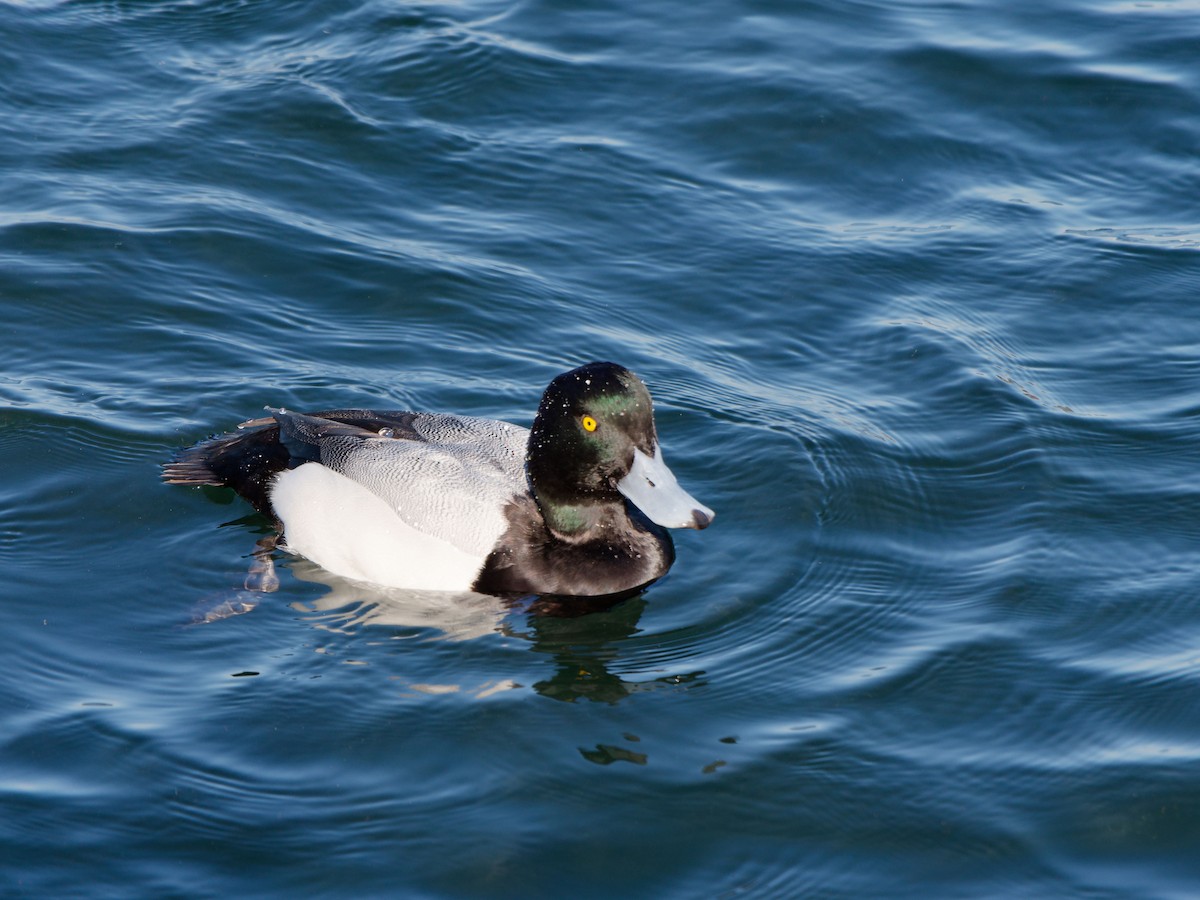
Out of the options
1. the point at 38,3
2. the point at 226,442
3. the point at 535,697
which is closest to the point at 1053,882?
the point at 535,697

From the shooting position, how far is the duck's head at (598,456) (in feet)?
21.9

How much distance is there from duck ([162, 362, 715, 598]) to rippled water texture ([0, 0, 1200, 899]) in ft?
0.63

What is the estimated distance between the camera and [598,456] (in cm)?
682

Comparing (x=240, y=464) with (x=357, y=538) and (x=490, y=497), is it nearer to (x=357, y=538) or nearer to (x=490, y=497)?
(x=357, y=538)

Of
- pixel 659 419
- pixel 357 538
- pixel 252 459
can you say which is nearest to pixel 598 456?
pixel 357 538

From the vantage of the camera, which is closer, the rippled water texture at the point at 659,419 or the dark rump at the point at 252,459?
the rippled water texture at the point at 659,419

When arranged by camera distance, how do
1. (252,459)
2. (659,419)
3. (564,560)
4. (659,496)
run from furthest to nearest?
1. (659,419)
2. (252,459)
3. (564,560)
4. (659,496)

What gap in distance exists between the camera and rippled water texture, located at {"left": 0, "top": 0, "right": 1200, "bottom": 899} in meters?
5.47

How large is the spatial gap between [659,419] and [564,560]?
5.22 ft

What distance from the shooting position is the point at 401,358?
28.6 ft

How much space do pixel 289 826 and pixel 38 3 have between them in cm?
912

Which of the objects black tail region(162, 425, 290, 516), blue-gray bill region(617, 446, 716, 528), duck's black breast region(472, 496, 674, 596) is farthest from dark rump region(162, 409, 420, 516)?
blue-gray bill region(617, 446, 716, 528)

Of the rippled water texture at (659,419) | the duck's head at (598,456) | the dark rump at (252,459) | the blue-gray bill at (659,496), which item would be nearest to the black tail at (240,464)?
the dark rump at (252,459)

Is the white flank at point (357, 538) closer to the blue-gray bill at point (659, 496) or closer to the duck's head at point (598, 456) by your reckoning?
the duck's head at point (598, 456)
